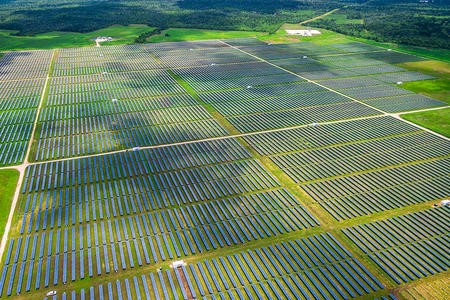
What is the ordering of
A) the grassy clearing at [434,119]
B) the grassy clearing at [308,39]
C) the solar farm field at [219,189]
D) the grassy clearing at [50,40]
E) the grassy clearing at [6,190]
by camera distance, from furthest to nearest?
the grassy clearing at [308,39] → the grassy clearing at [50,40] → the grassy clearing at [434,119] → the grassy clearing at [6,190] → the solar farm field at [219,189]

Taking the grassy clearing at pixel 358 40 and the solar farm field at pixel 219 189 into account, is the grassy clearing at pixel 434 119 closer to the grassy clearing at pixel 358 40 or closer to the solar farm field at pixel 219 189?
the solar farm field at pixel 219 189

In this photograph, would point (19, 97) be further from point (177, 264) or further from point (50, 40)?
point (50, 40)

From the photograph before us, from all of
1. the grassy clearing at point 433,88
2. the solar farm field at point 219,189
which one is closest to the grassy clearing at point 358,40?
the grassy clearing at point 433,88

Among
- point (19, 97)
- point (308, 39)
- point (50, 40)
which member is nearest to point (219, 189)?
point (19, 97)

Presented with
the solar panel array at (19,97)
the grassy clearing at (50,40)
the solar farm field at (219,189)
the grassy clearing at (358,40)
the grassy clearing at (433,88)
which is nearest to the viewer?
the solar farm field at (219,189)

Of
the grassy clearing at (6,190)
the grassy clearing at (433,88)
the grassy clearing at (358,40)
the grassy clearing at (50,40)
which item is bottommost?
the grassy clearing at (6,190)

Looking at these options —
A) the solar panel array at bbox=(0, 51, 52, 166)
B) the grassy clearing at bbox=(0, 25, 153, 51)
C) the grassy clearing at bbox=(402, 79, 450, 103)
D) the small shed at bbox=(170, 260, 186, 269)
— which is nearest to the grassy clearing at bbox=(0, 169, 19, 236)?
the solar panel array at bbox=(0, 51, 52, 166)

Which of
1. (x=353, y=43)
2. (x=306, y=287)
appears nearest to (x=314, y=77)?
(x=353, y=43)

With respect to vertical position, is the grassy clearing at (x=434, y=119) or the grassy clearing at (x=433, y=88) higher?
the grassy clearing at (x=433, y=88)
